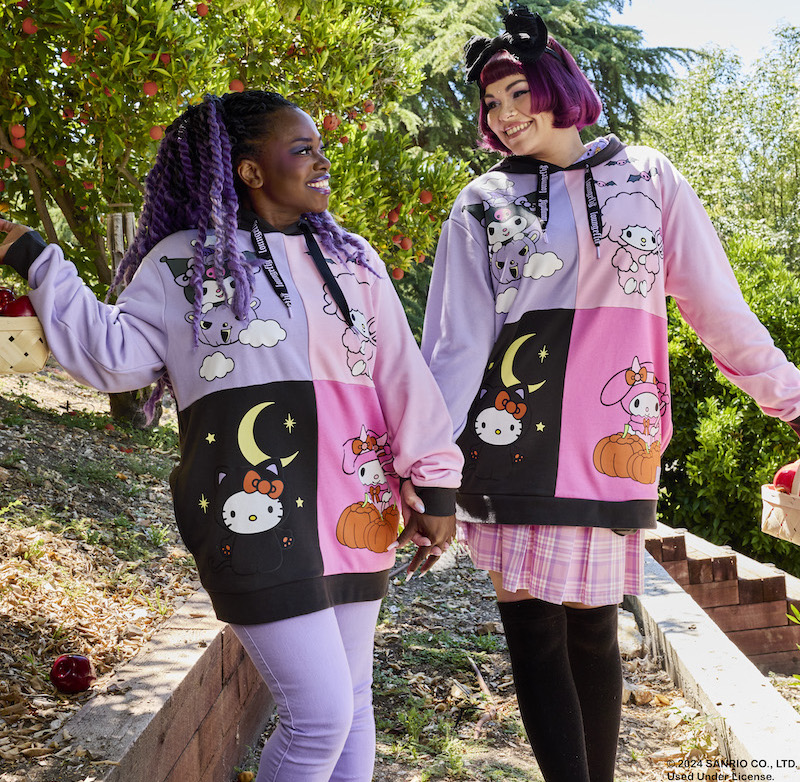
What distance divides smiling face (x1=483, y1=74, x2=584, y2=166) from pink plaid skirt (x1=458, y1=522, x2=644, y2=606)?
93 centimetres

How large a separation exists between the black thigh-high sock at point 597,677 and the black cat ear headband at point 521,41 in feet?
4.49

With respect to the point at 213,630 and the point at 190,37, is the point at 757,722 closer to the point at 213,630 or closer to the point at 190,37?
the point at 213,630

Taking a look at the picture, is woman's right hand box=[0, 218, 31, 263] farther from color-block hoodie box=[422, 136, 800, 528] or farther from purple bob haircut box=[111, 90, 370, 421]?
color-block hoodie box=[422, 136, 800, 528]

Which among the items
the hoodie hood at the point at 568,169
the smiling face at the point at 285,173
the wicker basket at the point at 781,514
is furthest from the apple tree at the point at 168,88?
the wicker basket at the point at 781,514

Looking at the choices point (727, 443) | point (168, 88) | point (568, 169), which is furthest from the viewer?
point (727, 443)

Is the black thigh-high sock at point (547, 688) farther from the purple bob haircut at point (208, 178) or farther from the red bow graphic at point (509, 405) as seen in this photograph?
the purple bob haircut at point (208, 178)

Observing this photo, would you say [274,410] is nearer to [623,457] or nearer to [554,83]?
[623,457]

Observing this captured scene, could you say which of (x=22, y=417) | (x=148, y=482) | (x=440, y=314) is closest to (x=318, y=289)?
(x=440, y=314)

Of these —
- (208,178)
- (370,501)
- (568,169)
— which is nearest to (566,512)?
(370,501)

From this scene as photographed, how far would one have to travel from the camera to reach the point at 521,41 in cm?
218

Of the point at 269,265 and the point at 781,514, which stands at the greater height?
the point at 269,265

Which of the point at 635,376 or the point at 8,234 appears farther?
the point at 635,376

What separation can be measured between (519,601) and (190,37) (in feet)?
9.85

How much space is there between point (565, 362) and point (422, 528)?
52 centimetres
